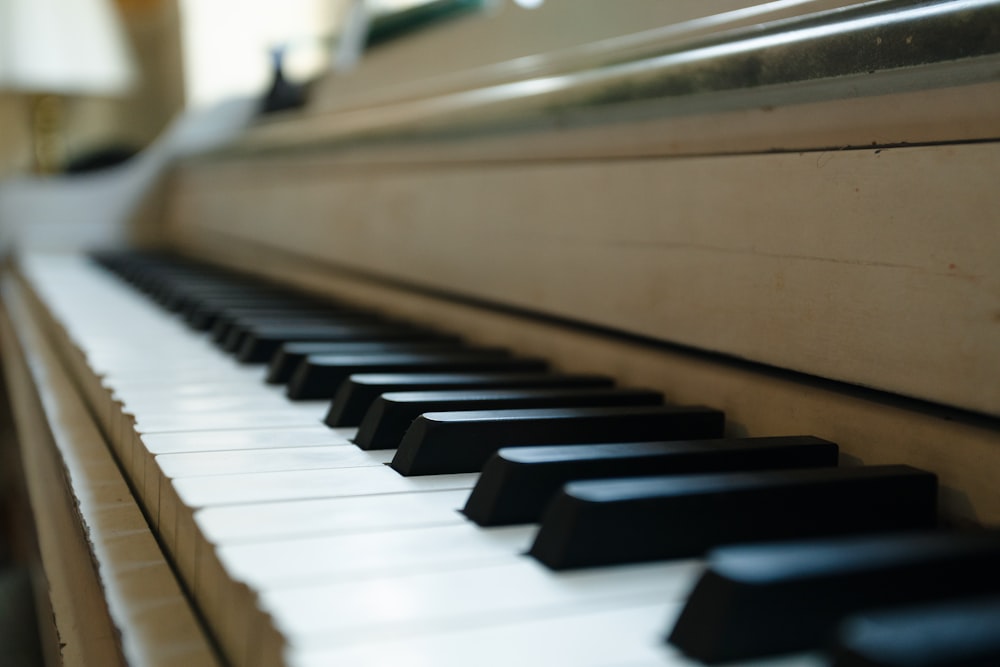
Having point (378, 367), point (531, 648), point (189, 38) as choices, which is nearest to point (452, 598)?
point (531, 648)

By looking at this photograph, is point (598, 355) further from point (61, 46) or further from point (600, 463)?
point (61, 46)

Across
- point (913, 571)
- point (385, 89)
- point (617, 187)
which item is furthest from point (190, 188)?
point (913, 571)

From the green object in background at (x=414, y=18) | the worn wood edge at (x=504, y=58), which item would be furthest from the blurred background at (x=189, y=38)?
the worn wood edge at (x=504, y=58)

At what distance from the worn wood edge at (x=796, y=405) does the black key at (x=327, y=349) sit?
7 centimetres

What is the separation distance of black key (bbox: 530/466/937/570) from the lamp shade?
3.28 m

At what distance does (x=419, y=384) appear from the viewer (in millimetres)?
819

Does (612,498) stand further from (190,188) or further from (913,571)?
(190,188)

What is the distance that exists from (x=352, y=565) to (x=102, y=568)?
213 mm

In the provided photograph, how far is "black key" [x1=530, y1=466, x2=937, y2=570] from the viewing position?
1.57 ft

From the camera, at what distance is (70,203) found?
2867 millimetres

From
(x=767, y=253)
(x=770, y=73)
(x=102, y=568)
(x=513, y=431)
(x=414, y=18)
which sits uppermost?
(x=414, y=18)

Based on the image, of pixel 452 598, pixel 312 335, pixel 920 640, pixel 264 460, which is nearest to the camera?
pixel 920 640

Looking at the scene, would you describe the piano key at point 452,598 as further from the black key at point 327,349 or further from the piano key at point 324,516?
the black key at point 327,349

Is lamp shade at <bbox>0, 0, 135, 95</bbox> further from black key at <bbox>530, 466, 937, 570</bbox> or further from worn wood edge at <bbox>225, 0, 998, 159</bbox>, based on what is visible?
black key at <bbox>530, 466, 937, 570</bbox>
